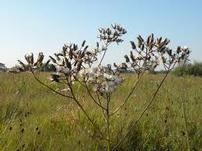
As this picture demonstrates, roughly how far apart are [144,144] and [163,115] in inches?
62.0

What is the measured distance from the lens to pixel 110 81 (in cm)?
362

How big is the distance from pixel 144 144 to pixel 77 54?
169 centimetres

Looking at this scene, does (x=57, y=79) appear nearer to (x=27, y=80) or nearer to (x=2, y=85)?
(x=2, y=85)

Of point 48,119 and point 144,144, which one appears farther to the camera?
point 48,119

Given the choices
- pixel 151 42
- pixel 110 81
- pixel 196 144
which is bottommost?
pixel 196 144

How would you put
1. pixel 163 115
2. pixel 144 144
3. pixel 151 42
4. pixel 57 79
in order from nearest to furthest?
pixel 57 79
pixel 151 42
pixel 144 144
pixel 163 115

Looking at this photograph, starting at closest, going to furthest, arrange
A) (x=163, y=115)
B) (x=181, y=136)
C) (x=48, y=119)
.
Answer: (x=181, y=136) < (x=48, y=119) < (x=163, y=115)

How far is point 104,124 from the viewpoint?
553 cm

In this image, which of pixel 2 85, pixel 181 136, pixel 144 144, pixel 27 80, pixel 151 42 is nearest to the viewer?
pixel 151 42

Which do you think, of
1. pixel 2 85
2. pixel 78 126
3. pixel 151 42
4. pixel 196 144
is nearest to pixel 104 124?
pixel 78 126

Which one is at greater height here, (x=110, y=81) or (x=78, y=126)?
(x=110, y=81)

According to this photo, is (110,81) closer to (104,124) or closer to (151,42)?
(151,42)

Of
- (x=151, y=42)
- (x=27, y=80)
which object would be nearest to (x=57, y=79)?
(x=151, y=42)

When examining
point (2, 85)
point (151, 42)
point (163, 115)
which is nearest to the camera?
point (151, 42)
